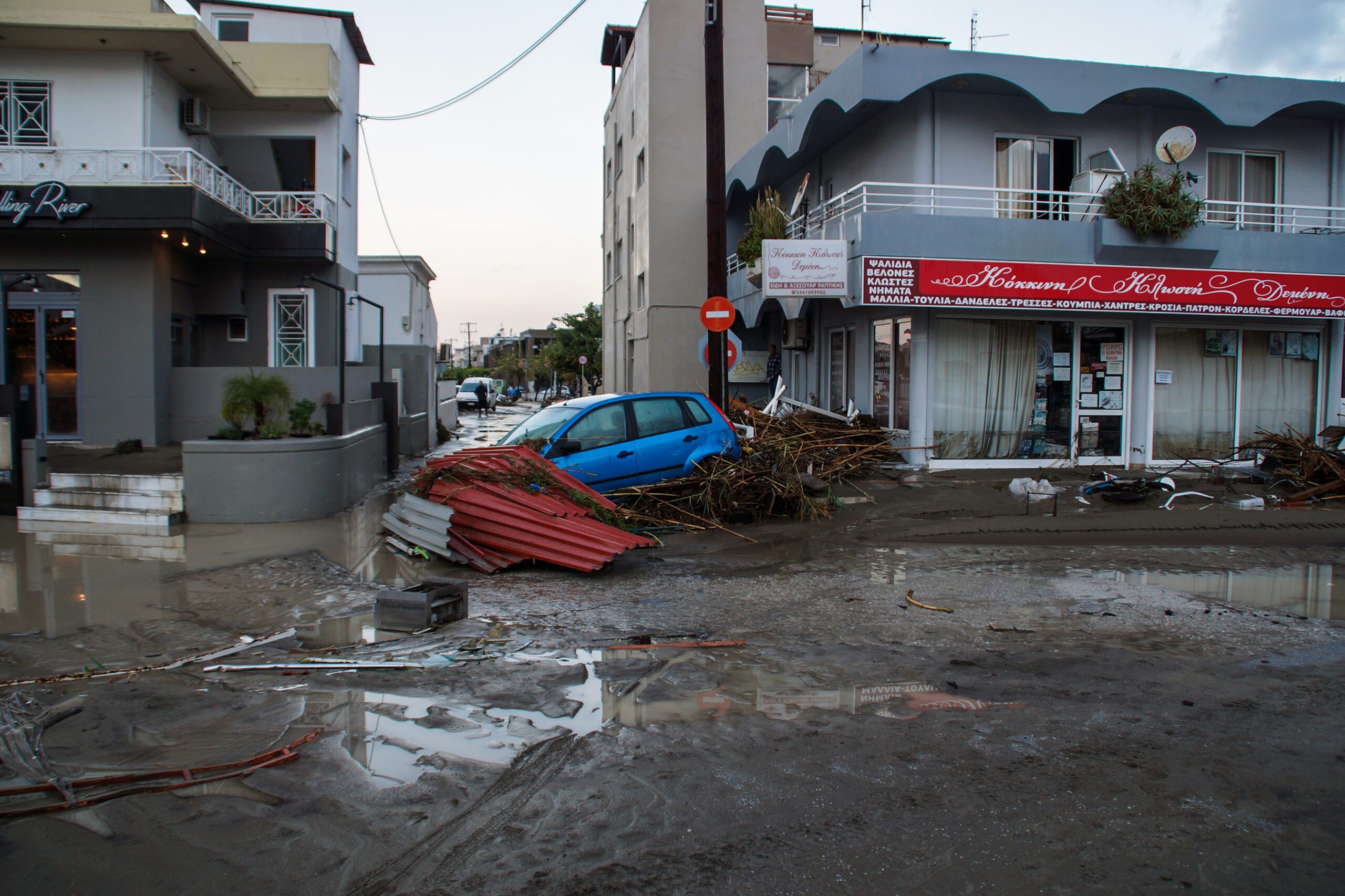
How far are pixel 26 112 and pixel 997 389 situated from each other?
17.8 metres

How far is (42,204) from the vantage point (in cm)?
1421

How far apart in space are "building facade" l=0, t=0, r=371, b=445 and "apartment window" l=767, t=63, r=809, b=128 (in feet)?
45.6

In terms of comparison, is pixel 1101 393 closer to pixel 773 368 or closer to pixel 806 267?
pixel 806 267

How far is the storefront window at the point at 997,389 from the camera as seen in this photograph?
15.0 metres

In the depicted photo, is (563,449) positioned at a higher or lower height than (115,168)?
lower

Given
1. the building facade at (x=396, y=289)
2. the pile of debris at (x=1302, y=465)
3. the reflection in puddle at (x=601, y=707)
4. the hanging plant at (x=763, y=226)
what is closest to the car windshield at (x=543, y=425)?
the reflection in puddle at (x=601, y=707)

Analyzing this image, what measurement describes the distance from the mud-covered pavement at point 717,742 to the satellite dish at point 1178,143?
32.5ft

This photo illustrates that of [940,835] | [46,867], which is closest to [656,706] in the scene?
[940,835]

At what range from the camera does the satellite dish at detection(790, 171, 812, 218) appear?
18172 mm

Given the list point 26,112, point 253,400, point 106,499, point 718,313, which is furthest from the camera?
point 26,112

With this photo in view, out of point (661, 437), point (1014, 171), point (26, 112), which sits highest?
point (26, 112)

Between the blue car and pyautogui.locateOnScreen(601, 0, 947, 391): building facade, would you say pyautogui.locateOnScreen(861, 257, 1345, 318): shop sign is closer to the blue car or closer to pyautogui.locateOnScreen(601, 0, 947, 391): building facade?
the blue car

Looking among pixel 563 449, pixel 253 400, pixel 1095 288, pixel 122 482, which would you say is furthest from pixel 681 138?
pixel 122 482

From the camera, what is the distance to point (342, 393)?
12219mm
